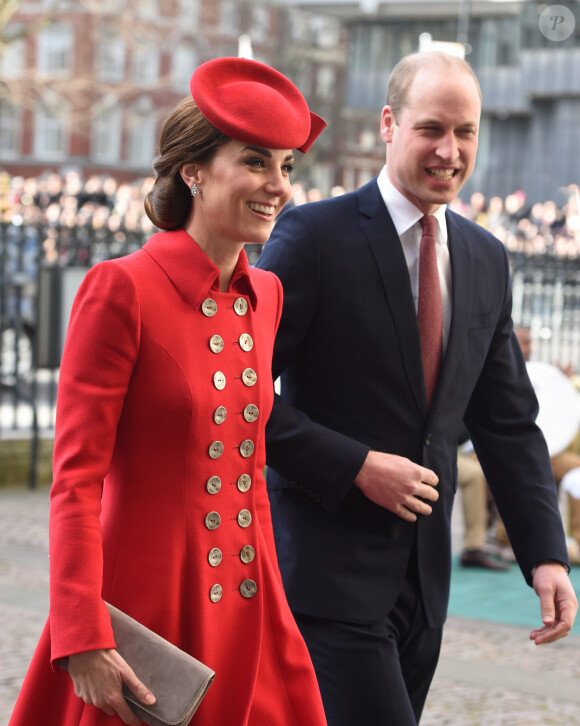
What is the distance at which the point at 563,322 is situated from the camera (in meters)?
14.3

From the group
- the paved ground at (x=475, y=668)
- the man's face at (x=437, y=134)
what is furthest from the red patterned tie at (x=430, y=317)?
the paved ground at (x=475, y=668)

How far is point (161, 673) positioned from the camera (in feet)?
6.74

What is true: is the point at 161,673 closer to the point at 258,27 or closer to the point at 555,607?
the point at 555,607

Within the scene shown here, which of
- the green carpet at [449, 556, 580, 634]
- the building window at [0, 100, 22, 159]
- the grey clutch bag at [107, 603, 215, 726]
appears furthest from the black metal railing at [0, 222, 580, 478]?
the building window at [0, 100, 22, 159]

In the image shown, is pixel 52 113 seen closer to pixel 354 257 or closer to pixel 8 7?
pixel 8 7

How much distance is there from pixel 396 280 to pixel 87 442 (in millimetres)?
987

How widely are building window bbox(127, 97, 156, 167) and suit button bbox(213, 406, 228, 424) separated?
52949 millimetres

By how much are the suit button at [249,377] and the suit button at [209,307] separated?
0.39ft

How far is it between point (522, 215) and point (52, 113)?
38.1ft

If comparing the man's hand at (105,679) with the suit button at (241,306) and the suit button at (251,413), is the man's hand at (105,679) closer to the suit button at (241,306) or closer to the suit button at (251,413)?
the suit button at (251,413)

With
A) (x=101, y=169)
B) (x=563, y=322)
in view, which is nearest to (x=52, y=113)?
(x=563, y=322)

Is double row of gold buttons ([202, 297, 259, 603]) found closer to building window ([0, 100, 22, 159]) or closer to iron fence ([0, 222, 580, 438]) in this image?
iron fence ([0, 222, 580, 438])

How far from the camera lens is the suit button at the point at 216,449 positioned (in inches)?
87.0

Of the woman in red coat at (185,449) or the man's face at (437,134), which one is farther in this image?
the man's face at (437,134)
